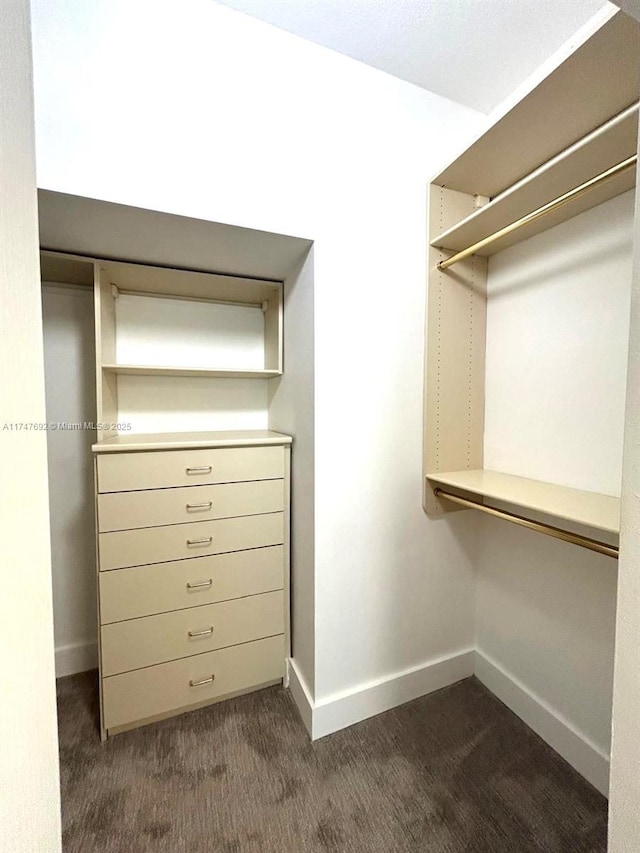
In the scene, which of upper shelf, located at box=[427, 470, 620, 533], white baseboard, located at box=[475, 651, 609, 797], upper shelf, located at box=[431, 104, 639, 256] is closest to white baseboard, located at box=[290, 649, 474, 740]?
white baseboard, located at box=[475, 651, 609, 797]

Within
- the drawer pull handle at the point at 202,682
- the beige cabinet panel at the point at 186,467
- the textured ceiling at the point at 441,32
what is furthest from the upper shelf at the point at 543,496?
the textured ceiling at the point at 441,32

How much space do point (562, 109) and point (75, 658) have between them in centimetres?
309

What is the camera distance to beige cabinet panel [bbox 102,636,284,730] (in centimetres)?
146

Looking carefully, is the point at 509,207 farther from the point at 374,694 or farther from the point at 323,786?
the point at 323,786

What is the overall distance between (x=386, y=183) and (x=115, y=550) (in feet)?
6.23

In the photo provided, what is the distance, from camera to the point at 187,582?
1.55 metres

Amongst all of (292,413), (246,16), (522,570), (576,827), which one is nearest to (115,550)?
(292,413)

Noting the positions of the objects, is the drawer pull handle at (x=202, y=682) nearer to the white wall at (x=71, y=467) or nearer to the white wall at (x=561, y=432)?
the white wall at (x=71, y=467)

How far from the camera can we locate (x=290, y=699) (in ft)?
5.46

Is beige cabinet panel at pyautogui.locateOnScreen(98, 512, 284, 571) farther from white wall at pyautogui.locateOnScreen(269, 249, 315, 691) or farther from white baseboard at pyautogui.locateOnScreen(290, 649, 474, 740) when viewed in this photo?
white baseboard at pyautogui.locateOnScreen(290, 649, 474, 740)

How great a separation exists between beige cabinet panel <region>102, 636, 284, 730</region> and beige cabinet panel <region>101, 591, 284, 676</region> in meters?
0.04

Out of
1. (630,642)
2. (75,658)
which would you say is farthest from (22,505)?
(75,658)

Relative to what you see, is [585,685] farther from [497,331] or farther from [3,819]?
[3,819]

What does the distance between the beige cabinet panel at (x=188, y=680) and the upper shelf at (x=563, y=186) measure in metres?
2.04
